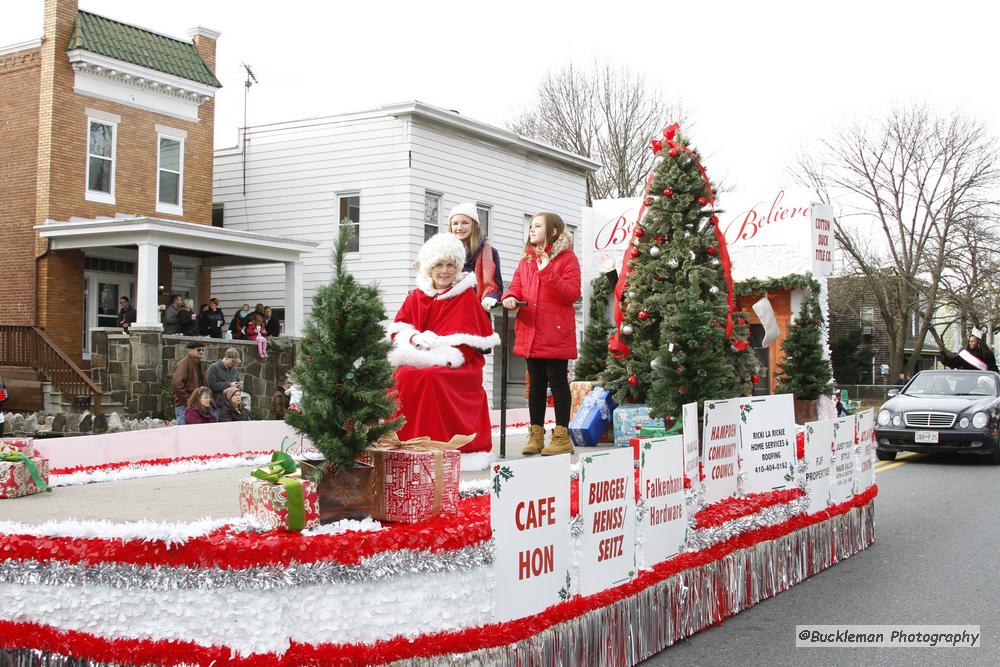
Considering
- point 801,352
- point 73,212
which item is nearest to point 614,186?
point 73,212

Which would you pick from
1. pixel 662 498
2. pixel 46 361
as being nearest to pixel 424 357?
pixel 662 498

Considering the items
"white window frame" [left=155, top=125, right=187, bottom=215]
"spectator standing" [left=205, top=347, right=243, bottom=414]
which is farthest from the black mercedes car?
"white window frame" [left=155, top=125, right=187, bottom=215]

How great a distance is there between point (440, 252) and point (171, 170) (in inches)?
654

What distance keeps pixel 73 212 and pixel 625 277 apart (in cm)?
1373

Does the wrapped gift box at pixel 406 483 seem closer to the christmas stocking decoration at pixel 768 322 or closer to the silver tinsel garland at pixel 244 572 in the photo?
the silver tinsel garland at pixel 244 572

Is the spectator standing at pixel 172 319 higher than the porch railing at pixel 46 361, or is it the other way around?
the spectator standing at pixel 172 319

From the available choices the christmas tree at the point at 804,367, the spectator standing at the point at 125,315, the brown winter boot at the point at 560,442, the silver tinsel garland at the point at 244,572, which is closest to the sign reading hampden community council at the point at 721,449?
the brown winter boot at the point at 560,442

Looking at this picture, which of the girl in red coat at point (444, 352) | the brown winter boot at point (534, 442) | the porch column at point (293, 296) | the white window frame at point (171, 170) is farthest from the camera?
the porch column at point (293, 296)

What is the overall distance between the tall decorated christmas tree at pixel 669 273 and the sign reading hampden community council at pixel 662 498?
10.3ft

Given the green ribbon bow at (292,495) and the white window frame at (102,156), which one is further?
the white window frame at (102,156)

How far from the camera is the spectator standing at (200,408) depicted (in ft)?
36.0

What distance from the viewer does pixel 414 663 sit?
3.66 metres

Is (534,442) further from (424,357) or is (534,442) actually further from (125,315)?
(125,315)

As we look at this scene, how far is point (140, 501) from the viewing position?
5070 mm
